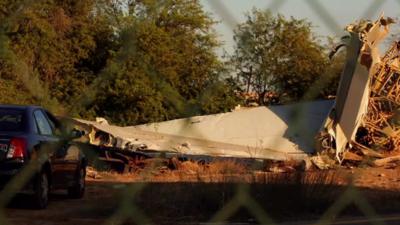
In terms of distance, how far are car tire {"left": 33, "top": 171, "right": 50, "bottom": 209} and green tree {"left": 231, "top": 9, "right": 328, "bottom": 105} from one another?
341 centimetres

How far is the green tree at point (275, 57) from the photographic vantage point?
3.52 meters

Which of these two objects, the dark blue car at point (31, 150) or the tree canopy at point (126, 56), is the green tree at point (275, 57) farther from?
the dark blue car at point (31, 150)

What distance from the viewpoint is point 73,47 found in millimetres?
3930

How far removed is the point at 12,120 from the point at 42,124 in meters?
0.30

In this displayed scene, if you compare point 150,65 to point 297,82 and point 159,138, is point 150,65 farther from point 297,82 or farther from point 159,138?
point 159,138

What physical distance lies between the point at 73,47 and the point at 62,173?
559 cm

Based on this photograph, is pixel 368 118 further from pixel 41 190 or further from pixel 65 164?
pixel 41 190

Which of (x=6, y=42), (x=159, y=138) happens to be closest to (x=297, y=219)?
(x=6, y=42)

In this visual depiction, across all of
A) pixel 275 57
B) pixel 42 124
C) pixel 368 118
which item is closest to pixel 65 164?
pixel 42 124

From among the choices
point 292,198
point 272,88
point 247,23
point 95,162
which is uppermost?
point 247,23

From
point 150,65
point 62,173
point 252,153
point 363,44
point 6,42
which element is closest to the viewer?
point 6,42

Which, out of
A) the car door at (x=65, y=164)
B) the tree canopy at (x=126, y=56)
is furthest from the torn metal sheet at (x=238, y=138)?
the tree canopy at (x=126, y=56)

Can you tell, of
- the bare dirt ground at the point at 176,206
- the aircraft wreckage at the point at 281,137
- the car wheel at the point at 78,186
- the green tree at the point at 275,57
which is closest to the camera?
the green tree at the point at 275,57

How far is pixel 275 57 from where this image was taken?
4.30m
